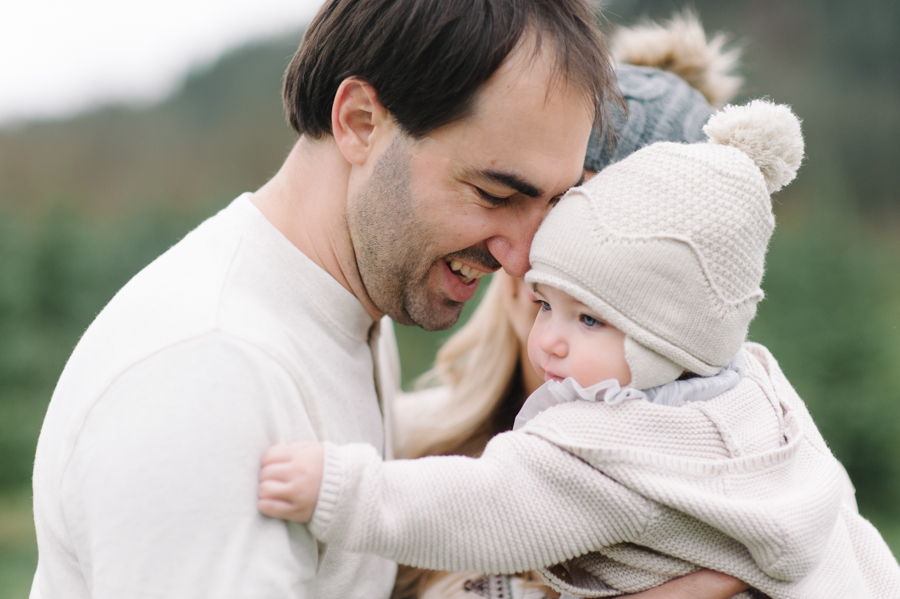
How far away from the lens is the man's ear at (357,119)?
1932 mm

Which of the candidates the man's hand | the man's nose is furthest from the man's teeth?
the man's hand

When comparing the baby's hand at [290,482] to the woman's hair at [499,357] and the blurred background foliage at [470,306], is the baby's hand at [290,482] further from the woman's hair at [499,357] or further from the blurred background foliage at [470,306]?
the blurred background foliage at [470,306]

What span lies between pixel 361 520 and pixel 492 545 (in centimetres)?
31

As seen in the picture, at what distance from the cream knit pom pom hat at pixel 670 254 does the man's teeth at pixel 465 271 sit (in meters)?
0.28

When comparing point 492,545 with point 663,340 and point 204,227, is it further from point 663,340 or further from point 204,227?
point 204,227

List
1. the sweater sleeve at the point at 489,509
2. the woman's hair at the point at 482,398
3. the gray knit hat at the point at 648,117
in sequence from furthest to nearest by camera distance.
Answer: the woman's hair at the point at 482,398, the gray knit hat at the point at 648,117, the sweater sleeve at the point at 489,509

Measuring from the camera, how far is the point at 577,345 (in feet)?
5.93

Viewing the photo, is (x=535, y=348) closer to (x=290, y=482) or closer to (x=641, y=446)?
(x=641, y=446)

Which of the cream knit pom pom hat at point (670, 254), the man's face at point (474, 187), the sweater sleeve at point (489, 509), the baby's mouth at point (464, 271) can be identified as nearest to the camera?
the sweater sleeve at point (489, 509)

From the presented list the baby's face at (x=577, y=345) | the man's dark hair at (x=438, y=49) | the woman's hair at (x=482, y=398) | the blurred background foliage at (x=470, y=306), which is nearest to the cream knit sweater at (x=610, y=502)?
the baby's face at (x=577, y=345)

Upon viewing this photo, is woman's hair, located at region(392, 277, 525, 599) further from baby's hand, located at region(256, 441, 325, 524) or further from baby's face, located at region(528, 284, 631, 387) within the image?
baby's hand, located at region(256, 441, 325, 524)

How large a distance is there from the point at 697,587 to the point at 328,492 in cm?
92

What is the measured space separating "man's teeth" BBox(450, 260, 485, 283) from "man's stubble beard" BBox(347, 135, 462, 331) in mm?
55

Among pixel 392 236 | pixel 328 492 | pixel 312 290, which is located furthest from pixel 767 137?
pixel 328 492
